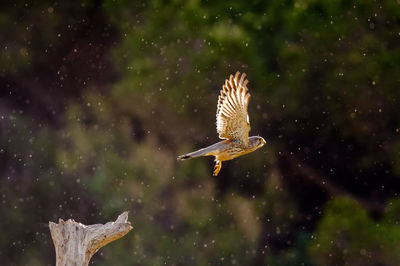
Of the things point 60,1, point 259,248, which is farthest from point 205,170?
point 60,1

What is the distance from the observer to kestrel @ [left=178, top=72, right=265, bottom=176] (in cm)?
361

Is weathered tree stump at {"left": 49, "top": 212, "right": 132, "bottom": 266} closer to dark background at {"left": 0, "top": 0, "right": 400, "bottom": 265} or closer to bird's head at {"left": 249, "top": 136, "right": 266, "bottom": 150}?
bird's head at {"left": 249, "top": 136, "right": 266, "bottom": 150}

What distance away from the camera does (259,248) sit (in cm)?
668

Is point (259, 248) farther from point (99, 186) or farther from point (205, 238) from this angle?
point (99, 186)

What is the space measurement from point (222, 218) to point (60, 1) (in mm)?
2753

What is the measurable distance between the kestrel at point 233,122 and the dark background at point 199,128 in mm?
2646

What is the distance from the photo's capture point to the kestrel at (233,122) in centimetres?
361

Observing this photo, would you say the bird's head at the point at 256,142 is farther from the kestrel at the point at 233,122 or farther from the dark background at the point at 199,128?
the dark background at the point at 199,128

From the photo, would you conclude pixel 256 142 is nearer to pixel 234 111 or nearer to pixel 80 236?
pixel 234 111

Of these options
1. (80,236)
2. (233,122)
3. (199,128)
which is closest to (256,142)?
(233,122)

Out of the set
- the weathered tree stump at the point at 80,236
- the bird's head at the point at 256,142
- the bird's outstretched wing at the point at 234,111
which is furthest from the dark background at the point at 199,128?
the weathered tree stump at the point at 80,236

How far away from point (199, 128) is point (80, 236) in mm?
3086

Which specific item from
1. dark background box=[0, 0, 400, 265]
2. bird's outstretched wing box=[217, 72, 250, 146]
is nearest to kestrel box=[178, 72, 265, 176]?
bird's outstretched wing box=[217, 72, 250, 146]

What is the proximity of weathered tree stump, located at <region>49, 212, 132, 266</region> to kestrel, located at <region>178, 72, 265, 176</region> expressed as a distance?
50 centimetres
